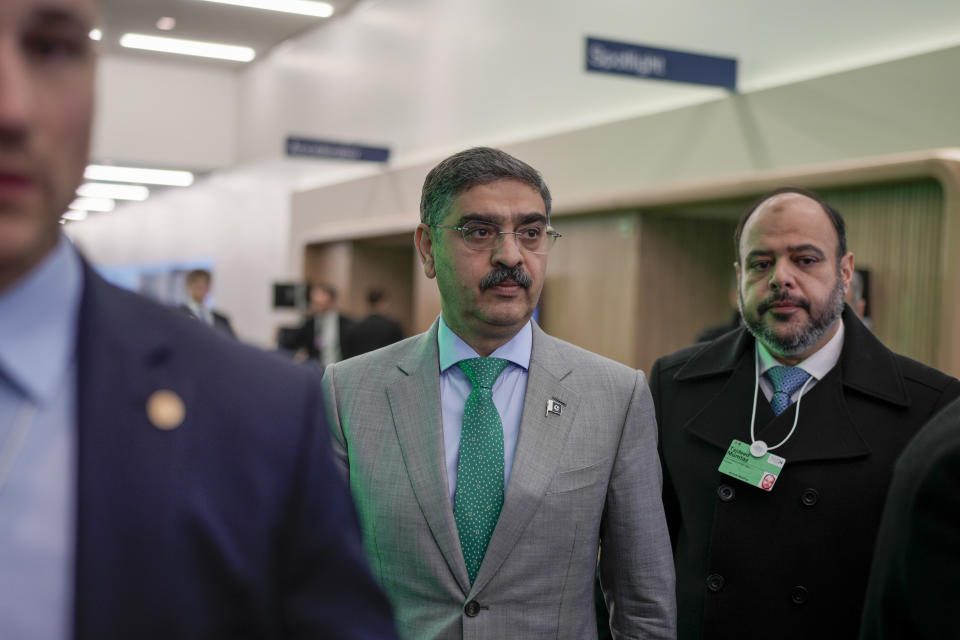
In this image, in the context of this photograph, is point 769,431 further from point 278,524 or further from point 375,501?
point 278,524

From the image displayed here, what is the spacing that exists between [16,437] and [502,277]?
1525 mm

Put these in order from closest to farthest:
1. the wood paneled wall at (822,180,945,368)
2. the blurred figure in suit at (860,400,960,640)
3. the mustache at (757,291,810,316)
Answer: the blurred figure in suit at (860,400,960,640) → the mustache at (757,291,810,316) → the wood paneled wall at (822,180,945,368)

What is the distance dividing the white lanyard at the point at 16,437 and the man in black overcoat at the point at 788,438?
195 centimetres

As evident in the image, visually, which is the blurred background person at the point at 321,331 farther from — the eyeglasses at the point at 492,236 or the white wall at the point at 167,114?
the white wall at the point at 167,114

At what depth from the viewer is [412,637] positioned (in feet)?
6.60

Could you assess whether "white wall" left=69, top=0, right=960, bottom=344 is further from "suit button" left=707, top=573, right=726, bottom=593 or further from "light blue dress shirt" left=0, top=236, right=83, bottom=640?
"suit button" left=707, top=573, right=726, bottom=593

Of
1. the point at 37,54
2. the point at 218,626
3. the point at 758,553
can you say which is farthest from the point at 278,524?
the point at 758,553

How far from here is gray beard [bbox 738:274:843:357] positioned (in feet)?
8.19

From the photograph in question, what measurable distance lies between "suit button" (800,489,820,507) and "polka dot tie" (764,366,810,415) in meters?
0.25

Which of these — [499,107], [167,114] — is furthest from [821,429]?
[167,114]

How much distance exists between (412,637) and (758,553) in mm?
908

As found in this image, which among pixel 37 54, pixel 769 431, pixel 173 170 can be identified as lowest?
pixel 769 431

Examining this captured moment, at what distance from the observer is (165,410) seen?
83cm

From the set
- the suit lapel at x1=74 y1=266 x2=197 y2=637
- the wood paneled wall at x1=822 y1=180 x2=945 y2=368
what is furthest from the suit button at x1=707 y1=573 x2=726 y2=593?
the wood paneled wall at x1=822 y1=180 x2=945 y2=368
